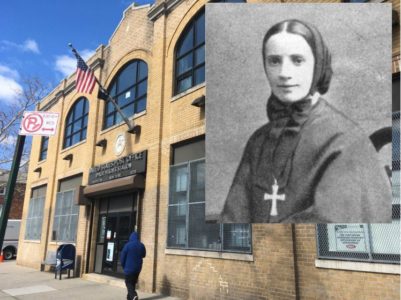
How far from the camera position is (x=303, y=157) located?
329 cm

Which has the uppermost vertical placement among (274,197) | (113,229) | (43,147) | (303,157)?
(43,147)

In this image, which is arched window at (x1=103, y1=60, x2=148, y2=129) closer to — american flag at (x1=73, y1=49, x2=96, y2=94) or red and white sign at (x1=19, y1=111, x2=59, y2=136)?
american flag at (x1=73, y1=49, x2=96, y2=94)

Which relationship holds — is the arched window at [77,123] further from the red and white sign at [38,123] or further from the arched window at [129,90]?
the red and white sign at [38,123]

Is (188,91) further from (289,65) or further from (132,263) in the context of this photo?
(289,65)

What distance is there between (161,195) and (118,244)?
3.11m

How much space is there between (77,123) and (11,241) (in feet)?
42.5

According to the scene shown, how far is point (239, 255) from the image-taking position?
8719 millimetres

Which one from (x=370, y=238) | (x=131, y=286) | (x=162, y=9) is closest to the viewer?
(x=370, y=238)

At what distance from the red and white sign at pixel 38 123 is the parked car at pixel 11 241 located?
2243cm

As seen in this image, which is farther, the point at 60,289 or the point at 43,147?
the point at 43,147

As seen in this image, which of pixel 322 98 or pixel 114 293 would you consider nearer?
pixel 322 98

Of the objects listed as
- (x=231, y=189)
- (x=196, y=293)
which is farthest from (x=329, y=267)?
(x=231, y=189)

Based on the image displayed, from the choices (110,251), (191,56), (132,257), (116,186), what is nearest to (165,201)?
(116,186)

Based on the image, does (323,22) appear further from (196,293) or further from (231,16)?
(196,293)
